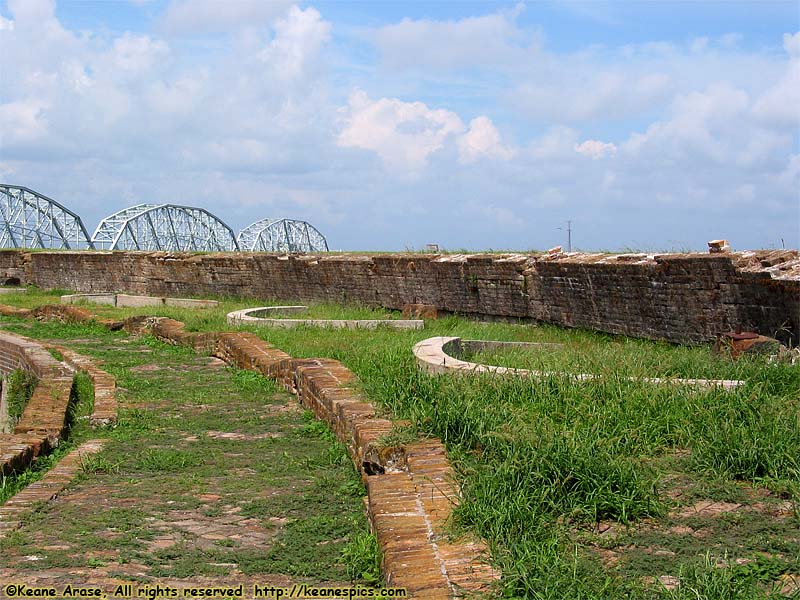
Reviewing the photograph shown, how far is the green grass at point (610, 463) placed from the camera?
124 inches

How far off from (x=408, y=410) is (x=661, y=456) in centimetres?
157

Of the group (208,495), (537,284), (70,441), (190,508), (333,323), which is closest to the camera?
(190,508)

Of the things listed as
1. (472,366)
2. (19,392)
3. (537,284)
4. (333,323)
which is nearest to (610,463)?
(472,366)

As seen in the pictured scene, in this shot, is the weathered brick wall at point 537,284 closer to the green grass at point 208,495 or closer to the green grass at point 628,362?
the green grass at point 628,362

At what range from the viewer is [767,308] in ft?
27.1

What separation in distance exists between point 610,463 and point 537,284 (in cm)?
832

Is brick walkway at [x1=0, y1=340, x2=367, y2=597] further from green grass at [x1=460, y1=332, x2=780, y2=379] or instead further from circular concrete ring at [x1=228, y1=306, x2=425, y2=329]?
circular concrete ring at [x1=228, y1=306, x2=425, y2=329]

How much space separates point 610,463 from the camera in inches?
157

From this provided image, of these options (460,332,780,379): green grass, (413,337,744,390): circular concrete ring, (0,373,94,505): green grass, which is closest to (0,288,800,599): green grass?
(460,332,780,379): green grass

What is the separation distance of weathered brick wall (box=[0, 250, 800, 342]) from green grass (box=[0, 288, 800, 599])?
2053mm

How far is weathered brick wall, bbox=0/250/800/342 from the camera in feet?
28.0

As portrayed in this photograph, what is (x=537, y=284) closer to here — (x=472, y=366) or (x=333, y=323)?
(x=333, y=323)

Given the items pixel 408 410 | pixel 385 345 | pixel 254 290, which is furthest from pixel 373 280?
pixel 408 410

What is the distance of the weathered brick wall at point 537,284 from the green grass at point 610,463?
80.8 inches
